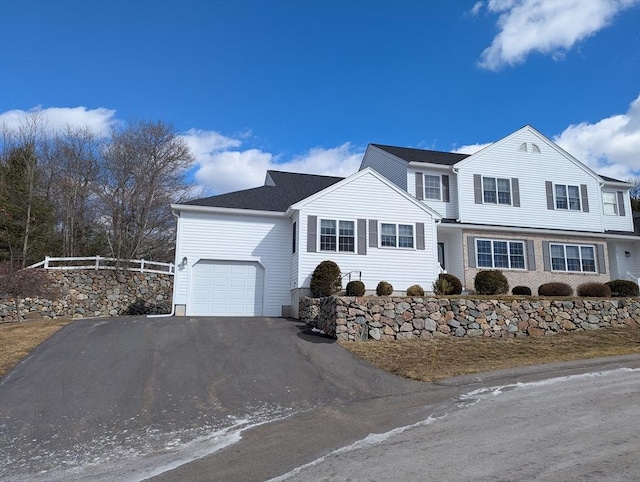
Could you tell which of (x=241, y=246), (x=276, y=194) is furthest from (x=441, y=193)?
(x=241, y=246)

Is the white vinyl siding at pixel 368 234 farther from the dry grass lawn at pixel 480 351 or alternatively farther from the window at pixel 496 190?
the dry grass lawn at pixel 480 351

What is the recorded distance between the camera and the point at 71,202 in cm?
2831

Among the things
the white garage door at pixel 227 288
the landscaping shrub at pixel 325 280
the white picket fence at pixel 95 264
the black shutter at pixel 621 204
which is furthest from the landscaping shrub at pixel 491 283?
the white picket fence at pixel 95 264

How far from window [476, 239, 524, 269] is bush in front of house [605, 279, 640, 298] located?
348 centimetres

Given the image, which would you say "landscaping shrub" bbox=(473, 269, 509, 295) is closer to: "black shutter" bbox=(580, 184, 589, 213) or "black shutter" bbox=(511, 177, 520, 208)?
"black shutter" bbox=(511, 177, 520, 208)

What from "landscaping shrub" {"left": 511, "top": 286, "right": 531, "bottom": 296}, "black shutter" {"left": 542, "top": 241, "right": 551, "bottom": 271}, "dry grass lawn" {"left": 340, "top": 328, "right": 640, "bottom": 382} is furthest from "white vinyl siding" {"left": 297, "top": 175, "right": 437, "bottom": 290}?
"black shutter" {"left": 542, "top": 241, "right": 551, "bottom": 271}

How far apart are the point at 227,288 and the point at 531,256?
13.1m

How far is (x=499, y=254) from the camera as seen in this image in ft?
66.0

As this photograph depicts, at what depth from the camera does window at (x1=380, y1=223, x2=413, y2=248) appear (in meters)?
18.0

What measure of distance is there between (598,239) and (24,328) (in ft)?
77.2

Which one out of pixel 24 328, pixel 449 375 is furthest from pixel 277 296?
pixel 449 375

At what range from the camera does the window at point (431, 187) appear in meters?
21.1

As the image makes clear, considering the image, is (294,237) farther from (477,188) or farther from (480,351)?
(477,188)

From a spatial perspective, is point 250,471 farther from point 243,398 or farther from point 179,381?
point 179,381
